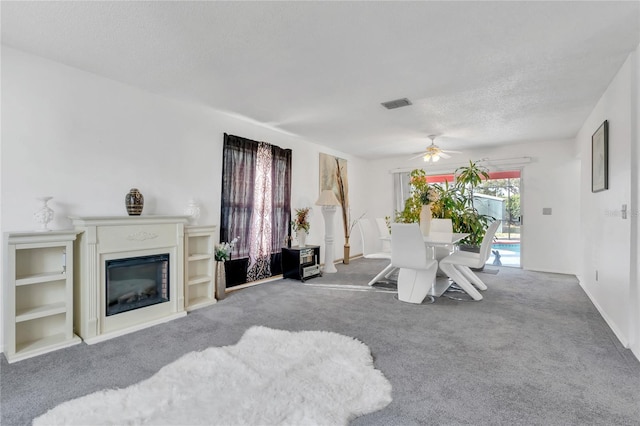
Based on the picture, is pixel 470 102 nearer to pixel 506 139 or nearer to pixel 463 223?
pixel 506 139

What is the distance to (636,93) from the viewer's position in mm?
2361

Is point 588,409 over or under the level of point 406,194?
under

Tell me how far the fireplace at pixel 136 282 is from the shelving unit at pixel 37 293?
299 mm

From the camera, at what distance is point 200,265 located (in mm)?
3736

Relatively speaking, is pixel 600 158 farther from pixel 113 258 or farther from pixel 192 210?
pixel 113 258

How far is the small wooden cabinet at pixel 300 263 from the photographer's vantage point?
15.3 ft

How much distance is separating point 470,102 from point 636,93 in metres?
1.42

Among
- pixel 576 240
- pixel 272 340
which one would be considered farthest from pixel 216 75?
pixel 576 240

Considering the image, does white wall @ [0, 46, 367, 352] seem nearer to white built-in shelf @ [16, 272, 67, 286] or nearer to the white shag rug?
white built-in shelf @ [16, 272, 67, 286]

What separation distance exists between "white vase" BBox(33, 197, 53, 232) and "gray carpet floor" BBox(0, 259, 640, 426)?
985mm

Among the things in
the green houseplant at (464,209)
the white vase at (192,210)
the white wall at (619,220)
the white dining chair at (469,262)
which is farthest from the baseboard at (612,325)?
the white vase at (192,210)

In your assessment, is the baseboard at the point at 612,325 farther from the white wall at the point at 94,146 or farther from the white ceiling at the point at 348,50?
the white wall at the point at 94,146

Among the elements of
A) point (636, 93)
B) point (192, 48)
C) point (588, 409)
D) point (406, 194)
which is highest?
point (192, 48)

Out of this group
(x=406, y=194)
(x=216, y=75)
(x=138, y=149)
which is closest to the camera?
(x=216, y=75)
